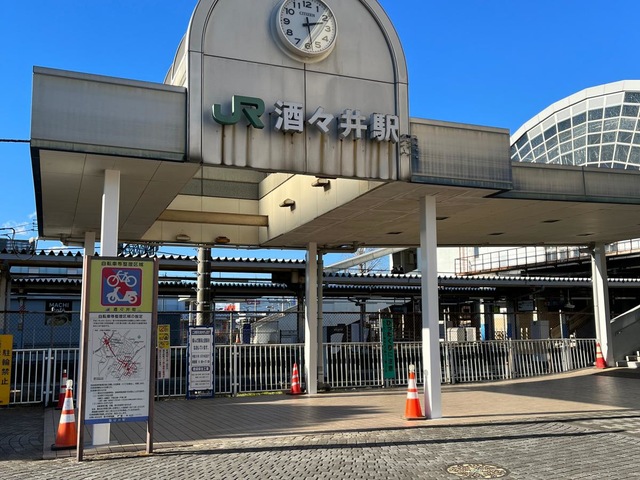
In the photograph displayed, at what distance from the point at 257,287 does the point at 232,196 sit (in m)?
15.2

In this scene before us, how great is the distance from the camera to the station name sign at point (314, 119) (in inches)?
379

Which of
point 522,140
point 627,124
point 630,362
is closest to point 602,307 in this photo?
point 630,362


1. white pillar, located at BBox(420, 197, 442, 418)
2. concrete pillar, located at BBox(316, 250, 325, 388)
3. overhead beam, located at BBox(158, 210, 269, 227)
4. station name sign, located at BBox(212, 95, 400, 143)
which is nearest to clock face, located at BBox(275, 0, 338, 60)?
station name sign, located at BBox(212, 95, 400, 143)

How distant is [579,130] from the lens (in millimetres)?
51875

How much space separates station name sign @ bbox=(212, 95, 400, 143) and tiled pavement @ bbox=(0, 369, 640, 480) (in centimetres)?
491

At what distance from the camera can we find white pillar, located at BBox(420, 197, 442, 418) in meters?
11.4

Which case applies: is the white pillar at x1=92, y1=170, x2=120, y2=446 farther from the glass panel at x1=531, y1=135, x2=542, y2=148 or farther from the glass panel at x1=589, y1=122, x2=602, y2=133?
the glass panel at x1=531, y1=135, x2=542, y2=148

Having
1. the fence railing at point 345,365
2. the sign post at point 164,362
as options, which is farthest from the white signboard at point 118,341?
the fence railing at point 345,365

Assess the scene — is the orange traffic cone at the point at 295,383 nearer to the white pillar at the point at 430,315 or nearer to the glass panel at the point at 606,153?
the white pillar at the point at 430,315

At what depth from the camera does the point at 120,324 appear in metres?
8.87

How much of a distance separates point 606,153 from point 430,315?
43610 millimetres

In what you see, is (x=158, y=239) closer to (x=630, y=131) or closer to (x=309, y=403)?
(x=309, y=403)

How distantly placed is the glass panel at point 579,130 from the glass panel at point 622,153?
3.97 metres

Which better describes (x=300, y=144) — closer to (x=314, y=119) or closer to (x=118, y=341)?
(x=314, y=119)
